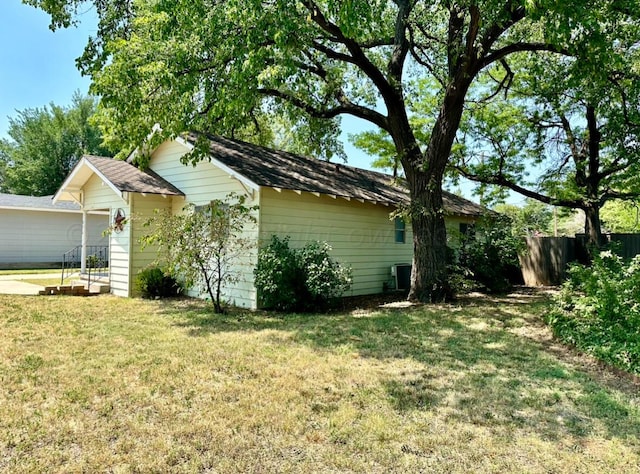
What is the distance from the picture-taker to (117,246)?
452 inches

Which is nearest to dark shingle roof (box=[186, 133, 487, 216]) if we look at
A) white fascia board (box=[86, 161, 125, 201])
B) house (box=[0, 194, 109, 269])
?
white fascia board (box=[86, 161, 125, 201])

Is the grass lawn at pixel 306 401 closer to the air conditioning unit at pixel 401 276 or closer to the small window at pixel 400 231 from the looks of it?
the air conditioning unit at pixel 401 276

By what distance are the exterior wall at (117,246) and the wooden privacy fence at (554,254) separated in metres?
14.1

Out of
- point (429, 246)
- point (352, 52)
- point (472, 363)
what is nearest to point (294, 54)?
point (352, 52)

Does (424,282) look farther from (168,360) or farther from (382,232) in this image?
(168,360)

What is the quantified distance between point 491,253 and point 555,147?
6.74m

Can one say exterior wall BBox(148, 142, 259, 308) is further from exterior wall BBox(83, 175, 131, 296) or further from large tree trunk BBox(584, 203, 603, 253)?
large tree trunk BBox(584, 203, 603, 253)

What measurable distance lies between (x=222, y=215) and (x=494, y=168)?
12.1 meters

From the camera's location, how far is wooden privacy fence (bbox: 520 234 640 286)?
1581 cm

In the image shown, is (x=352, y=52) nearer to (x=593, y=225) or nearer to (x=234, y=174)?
(x=234, y=174)

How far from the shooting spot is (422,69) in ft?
45.1

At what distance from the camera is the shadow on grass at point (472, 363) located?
392 cm

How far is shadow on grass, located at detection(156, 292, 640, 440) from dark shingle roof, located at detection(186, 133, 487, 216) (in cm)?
327

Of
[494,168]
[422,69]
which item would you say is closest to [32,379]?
[422,69]
